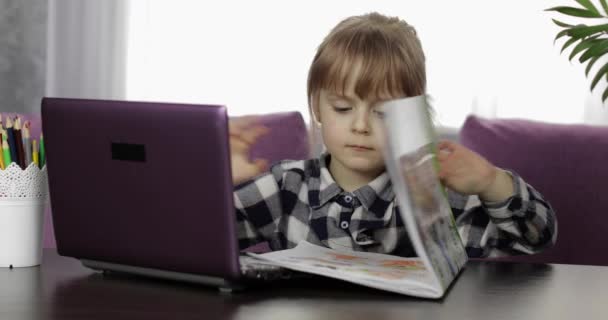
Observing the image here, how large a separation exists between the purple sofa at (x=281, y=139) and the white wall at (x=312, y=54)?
1001mm

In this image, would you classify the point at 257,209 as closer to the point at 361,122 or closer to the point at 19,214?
the point at 361,122

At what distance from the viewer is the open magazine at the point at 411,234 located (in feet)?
2.59

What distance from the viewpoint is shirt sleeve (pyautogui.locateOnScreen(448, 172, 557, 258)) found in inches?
49.5

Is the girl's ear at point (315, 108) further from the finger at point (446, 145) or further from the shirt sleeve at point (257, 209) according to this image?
Answer: the finger at point (446, 145)

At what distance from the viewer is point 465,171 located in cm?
118

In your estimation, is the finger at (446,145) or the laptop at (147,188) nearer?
the laptop at (147,188)

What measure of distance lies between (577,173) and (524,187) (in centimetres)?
62

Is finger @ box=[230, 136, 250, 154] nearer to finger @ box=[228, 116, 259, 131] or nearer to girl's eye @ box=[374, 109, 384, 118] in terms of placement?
girl's eye @ box=[374, 109, 384, 118]

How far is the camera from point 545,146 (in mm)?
1858

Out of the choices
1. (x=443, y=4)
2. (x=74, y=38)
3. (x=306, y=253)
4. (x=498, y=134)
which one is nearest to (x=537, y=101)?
(x=443, y=4)

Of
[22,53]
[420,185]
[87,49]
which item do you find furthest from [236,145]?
[22,53]

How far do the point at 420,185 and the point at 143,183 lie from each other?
0.30 meters

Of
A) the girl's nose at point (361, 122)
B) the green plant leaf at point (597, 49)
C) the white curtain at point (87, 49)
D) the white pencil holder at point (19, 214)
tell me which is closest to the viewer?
the white pencil holder at point (19, 214)

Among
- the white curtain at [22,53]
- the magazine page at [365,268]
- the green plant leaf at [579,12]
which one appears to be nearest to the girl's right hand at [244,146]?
the magazine page at [365,268]
